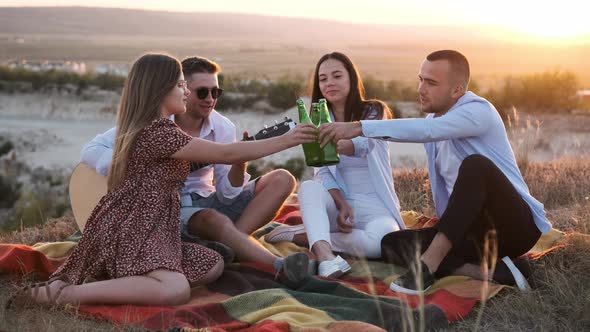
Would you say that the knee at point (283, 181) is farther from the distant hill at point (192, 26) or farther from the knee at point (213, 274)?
the distant hill at point (192, 26)

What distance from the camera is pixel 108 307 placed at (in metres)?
4.52

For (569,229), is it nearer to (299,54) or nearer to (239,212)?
(239,212)

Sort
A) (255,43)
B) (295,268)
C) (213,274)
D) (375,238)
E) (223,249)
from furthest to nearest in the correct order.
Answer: (255,43)
(375,238)
(223,249)
(213,274)
(295,268)

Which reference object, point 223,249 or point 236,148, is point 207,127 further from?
point 236,148

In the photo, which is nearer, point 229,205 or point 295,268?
point 295,268

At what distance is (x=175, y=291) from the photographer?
4.61 m

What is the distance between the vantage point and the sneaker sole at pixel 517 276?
4.88 m

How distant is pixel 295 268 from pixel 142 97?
4.65 feet

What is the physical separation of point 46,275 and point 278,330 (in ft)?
6.26

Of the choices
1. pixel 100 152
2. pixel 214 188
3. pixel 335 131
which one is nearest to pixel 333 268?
pixel 335 131

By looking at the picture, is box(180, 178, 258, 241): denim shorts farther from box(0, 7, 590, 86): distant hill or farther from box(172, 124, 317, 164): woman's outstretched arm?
box(0, 7, 590, 86): distant hill

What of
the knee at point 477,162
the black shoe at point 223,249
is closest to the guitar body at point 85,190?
the black shoe at point 223,249

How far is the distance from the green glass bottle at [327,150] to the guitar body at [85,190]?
174cm

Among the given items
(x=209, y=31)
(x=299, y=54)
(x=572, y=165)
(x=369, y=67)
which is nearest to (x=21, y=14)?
(x=209, y=31)
